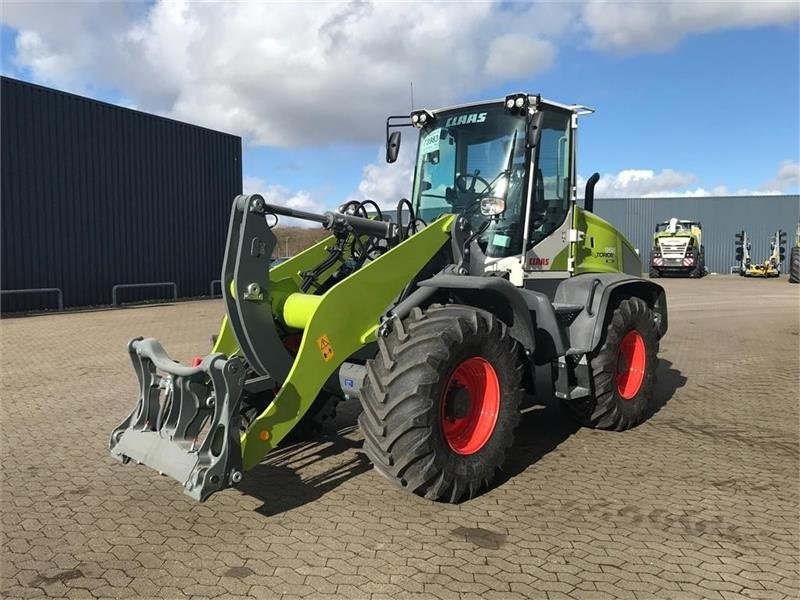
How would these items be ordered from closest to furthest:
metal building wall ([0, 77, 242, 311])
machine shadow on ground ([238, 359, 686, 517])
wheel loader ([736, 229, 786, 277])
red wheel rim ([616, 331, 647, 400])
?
1. machine shadow on ground ([238, 359, 686, 517])
2. red wheel rim ([616, 331, 647, 400])
3. metal building wall ([0, 77, 242, 311])
4. wheel loader ([736, 229, 786, 277])

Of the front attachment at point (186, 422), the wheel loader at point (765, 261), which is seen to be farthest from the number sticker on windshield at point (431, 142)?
the wheel loader at point (765, 261)

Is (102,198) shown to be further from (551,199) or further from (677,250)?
(677,250)

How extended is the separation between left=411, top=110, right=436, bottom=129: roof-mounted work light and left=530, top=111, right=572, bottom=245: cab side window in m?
1.10

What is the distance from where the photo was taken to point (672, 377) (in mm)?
8406

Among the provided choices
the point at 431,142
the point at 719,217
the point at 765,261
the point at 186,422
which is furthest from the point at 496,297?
the point at 719,217

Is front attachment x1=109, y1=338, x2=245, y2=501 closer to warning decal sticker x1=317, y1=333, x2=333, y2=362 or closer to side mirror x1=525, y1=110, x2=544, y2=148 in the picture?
warning decal sticker x1=317, y1=333, x2=333, y2=362

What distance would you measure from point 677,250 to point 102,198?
83.8 ft


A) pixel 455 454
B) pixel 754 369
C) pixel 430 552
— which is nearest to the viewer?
pixel 430 552

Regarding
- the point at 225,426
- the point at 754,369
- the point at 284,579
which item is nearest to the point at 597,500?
the point at 284,579

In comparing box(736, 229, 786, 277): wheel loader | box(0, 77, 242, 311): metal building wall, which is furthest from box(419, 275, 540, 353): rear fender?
box(736, 229, 786, 277): wheel loader

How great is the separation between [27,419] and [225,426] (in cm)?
371

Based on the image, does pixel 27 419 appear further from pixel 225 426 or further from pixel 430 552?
pixel 430 552

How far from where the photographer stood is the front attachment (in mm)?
3545

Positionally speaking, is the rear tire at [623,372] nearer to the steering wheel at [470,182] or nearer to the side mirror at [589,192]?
the side mirror at [589,192]
